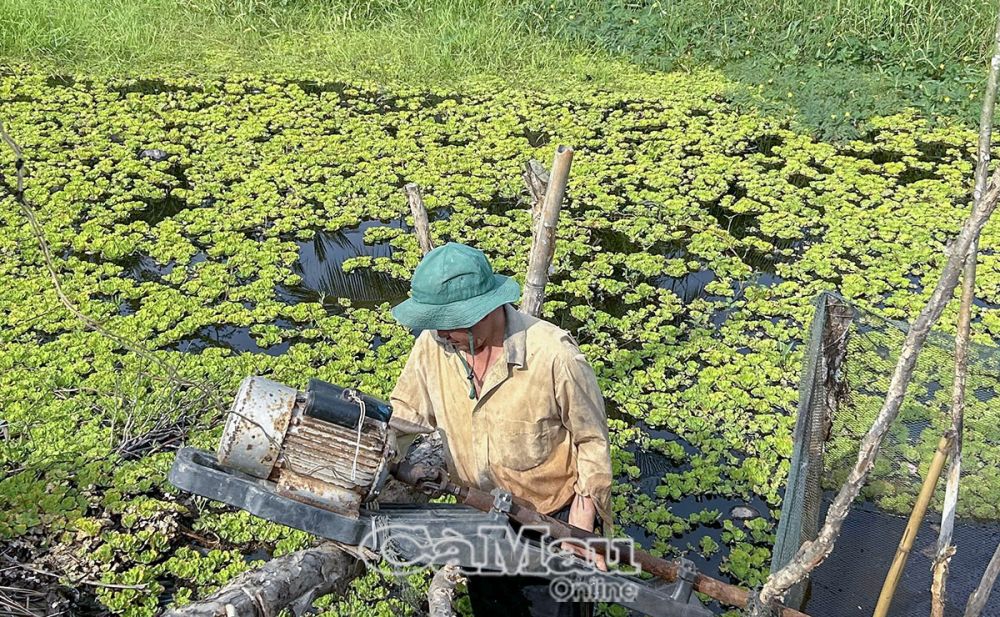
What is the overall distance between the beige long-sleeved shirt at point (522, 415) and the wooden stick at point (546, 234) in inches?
49.5

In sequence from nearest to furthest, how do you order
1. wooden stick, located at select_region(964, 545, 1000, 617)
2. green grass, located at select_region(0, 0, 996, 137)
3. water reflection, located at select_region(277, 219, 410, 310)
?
wooden stick, located at select_region(964, 545, 1000, 617), water reflection, located at select_region(277, 219, 410, 310), green grass, located at select_region(0, 0, 996, 137)

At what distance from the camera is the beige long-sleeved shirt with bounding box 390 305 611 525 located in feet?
9.10

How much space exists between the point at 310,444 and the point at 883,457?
8.89ft

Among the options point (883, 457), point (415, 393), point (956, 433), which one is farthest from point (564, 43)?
point (956, 433)

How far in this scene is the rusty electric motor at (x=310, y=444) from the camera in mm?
2303

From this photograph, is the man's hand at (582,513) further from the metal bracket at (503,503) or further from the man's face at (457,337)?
the man's face at (457,337)

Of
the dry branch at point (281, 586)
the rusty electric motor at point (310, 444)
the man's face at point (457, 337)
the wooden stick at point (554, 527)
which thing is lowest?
the dry branch at point (281, 586)

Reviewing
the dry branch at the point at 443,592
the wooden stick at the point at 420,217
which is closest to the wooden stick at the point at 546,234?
the wooden stick at the point at 420,217

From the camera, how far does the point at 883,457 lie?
12.9ft

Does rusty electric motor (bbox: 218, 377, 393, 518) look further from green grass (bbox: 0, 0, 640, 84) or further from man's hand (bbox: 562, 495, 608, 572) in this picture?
green grass (bbox: 0, 0, 640, 84)

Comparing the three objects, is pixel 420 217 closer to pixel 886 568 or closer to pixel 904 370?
pixel 886 568

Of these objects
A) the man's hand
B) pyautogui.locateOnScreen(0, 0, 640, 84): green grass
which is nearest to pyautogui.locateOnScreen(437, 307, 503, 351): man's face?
the man's hand

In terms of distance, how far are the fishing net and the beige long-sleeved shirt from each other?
2.87 feet

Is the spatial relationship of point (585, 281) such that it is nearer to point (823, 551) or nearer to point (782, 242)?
point (782, 242)
